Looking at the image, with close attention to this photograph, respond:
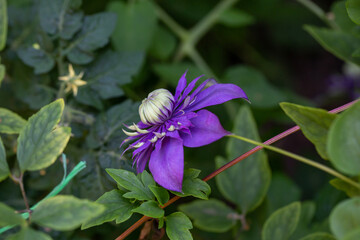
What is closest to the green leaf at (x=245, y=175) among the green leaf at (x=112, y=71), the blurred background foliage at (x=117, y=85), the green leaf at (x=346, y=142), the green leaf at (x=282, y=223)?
the blurred background foliage at (x=117, y=85)

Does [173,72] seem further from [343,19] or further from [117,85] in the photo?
[343,19]

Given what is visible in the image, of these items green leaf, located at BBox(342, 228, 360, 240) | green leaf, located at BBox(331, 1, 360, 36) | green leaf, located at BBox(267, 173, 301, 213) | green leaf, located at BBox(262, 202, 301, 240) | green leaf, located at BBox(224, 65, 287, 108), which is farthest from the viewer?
green leaf, located at BBox(224, 65, 287, 108)

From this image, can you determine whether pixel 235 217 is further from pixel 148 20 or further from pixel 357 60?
pixel 148 20

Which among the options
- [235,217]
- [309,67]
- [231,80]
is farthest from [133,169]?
[309,67]

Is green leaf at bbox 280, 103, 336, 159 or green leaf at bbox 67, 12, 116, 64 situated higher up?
green leaf at bbox 280, 103, 336, 159

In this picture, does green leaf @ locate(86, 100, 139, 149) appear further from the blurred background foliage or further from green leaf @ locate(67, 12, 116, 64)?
green leaf @ locate(67, 12, 116, 64)

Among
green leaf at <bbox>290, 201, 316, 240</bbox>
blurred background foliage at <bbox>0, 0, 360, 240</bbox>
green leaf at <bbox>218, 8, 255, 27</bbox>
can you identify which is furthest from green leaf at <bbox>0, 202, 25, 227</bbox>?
green leaf at <bbox>218, 8, 255, 27</bbox>
